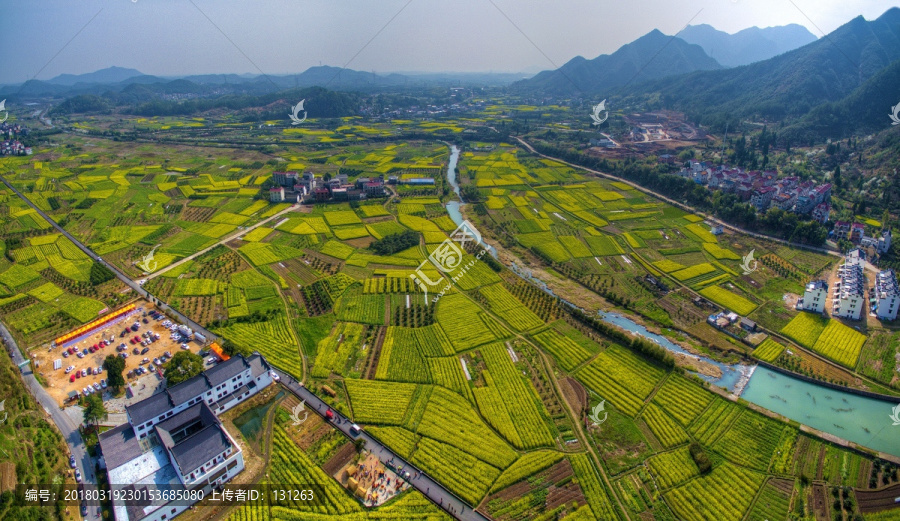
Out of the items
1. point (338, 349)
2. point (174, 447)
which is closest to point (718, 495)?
point (338, 349)

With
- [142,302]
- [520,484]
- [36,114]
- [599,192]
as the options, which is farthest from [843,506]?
[36,114]

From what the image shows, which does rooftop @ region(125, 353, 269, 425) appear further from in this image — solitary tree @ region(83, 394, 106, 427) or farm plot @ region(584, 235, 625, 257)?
farm plot @ region(584, 235, 625, 257)

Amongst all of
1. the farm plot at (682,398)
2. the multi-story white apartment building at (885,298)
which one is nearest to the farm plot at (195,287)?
the farm plot at (682,398)

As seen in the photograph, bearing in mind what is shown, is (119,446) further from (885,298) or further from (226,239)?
(885,298)

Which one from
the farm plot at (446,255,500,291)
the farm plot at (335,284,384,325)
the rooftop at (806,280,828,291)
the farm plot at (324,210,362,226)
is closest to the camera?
the farm plot at (335,284,384,325)

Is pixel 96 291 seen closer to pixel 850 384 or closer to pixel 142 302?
pixel 142 302

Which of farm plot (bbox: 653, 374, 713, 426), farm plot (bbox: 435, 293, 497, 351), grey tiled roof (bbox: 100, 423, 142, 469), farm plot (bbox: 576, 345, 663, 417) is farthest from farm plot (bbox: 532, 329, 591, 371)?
grey tiled roof (bbox: 100, 423, 142, 469)

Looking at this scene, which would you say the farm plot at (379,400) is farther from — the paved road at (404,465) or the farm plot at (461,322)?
the farm plot at (461,322)
